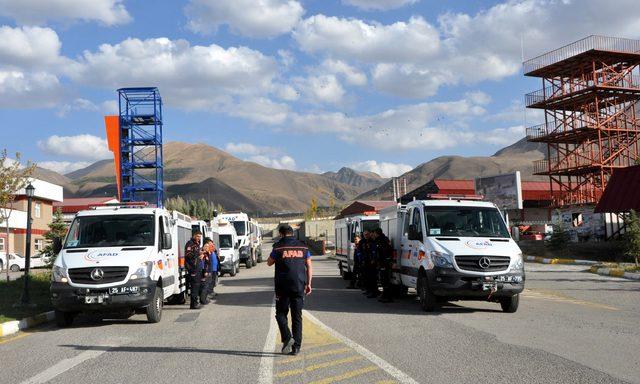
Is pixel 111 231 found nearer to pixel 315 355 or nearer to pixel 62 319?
pixel 62 319

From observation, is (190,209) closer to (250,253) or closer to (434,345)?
(250,253)

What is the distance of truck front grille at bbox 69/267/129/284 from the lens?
11.8m

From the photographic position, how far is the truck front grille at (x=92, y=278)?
11.8 metres

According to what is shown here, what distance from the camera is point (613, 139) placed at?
179 ft

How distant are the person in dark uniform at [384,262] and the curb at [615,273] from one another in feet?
37.0

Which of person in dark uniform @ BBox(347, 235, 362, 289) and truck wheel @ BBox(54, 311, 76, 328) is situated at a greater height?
person in dark uniform @ BBox(347, 235, 362, 289)

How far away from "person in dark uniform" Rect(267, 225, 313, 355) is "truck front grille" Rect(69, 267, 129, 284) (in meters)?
4.42

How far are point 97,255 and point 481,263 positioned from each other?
301 inches

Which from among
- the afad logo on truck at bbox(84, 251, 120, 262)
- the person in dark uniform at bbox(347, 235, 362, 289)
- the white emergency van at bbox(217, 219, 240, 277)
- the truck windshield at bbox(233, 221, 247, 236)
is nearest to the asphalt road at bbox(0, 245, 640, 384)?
the afad logo on truck at bbox(84, 251, 120, 262)

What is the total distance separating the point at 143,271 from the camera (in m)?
12.1

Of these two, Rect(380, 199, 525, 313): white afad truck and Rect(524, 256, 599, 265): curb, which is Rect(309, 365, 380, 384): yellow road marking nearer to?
Rect(380, 199, 525, 313): white afad truck

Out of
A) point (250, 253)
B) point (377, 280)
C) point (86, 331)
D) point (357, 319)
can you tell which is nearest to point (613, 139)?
point (250, 253)

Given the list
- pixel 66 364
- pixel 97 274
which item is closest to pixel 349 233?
pixel 97 274

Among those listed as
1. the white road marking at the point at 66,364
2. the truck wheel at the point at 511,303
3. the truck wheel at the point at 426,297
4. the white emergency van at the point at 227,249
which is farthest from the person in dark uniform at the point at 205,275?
the white emergency van at the point at 227,249
